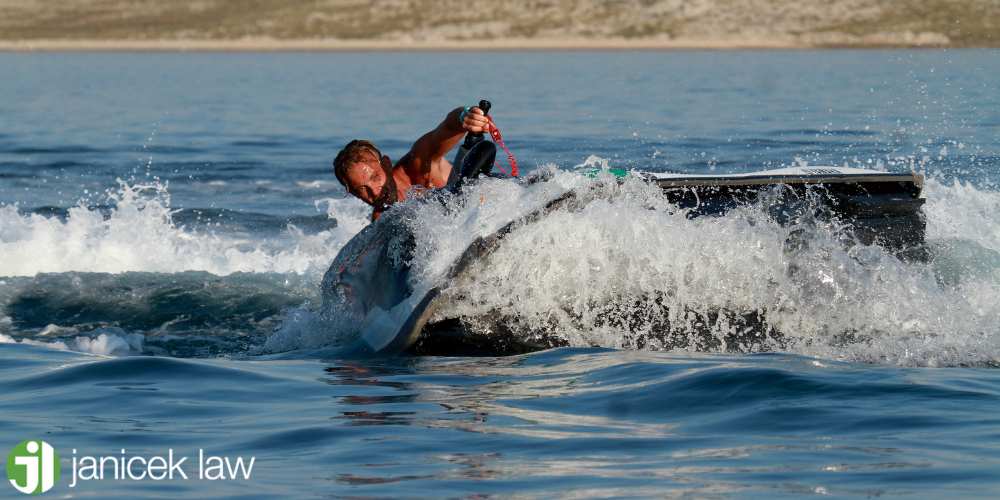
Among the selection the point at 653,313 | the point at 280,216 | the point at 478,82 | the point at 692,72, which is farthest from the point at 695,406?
the point at 692,72

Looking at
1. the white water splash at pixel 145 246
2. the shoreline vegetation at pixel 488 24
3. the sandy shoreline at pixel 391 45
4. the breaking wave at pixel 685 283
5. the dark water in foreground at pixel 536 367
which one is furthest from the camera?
the shoreline vegetation at pixel 488 24

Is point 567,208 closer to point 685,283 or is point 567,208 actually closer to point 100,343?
point 685,283

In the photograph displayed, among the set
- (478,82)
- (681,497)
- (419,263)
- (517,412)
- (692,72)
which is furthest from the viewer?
(692,72)

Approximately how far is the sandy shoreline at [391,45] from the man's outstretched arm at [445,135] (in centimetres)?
5145

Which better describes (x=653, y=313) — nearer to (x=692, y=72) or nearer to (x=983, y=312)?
(x=983, y=312)

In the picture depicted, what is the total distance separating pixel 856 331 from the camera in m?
7.39

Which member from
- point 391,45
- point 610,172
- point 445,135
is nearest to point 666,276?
point 610,172

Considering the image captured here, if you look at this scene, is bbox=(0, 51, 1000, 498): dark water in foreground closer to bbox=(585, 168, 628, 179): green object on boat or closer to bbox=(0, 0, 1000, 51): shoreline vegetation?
bbox=(585, 168, 628, 179): green object on boat

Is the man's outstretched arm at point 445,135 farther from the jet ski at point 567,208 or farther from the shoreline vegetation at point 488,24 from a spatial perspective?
the shoreline vegetation at point 488,24

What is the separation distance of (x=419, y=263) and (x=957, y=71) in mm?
23777

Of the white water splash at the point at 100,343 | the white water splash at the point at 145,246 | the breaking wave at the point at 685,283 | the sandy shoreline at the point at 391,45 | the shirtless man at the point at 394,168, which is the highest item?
the sandy shoreline at the point at 391,45

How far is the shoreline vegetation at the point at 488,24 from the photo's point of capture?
60.3m

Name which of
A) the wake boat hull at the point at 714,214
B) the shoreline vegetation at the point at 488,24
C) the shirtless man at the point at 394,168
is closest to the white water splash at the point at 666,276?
the wake boat hull at the point at 714,214

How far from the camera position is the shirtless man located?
315 inches
